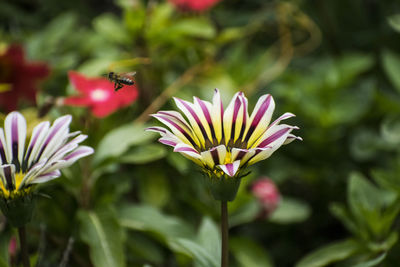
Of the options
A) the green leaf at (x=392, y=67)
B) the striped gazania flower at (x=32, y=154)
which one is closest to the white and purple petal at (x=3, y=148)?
the striped gazania flower at (x=32, y=154)

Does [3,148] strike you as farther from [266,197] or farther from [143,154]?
[266,197]

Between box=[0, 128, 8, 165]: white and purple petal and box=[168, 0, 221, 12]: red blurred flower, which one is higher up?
box=[168, 0, 221, 12]: red blurred flower

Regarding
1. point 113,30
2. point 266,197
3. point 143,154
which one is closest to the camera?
point 143,154

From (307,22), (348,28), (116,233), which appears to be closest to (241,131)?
(116,233)

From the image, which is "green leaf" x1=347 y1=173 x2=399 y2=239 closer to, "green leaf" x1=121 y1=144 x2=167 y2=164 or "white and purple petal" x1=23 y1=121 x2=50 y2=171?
"green leaf" x1=121 y1=144 x2=167 y2=164

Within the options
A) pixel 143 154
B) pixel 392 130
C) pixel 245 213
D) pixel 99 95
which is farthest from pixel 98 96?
pixel 392 130

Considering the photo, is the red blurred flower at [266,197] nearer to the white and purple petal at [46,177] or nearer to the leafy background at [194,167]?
the leafy background at [194,167]

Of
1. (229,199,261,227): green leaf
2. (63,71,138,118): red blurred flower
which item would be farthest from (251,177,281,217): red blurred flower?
(63,71,138,118): red blurred flower
